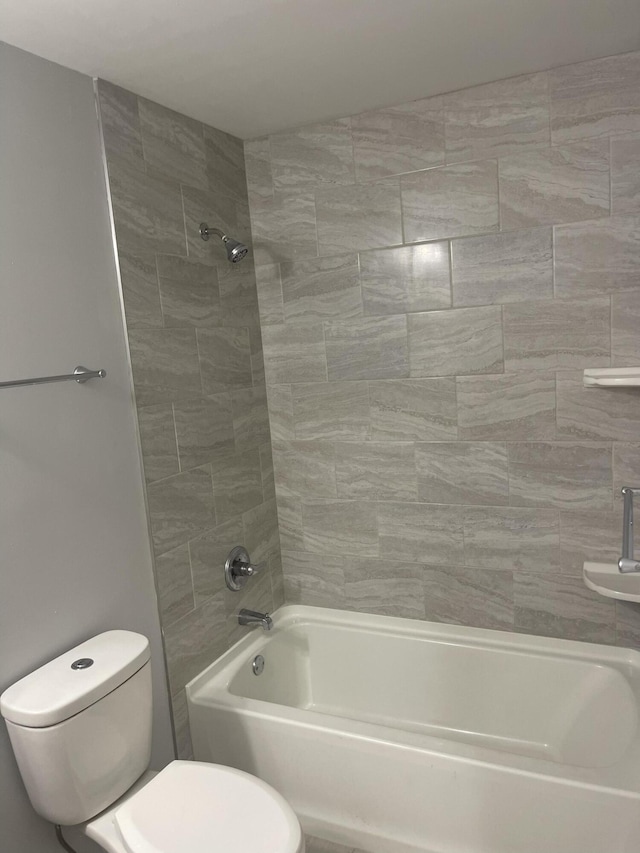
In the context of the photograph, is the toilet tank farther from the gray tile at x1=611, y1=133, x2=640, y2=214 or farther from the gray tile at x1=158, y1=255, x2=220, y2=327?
the gray tile at x1=611, y1=133, x2=640, y2=214

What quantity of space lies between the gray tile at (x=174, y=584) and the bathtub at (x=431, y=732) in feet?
0.93

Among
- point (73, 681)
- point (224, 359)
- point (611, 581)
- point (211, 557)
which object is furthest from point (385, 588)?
point (73, 681)

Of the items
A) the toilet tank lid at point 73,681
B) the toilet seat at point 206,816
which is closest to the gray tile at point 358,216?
the toilet tank lid at point 73,681

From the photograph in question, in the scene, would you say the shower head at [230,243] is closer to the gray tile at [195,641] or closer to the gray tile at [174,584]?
the gray tile at [174,584]

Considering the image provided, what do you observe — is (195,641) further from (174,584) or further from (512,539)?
(512,539)

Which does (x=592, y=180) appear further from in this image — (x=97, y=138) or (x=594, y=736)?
(x=594, y=736)

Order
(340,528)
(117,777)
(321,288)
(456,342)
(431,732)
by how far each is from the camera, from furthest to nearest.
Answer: (340,528)
(321,288)
(431,732)
(456,342)
(117,777)

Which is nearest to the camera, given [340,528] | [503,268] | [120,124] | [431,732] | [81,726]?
[81,726]

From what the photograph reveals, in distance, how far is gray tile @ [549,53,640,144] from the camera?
78.3 inches

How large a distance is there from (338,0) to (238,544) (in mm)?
1819

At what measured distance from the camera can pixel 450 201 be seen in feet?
7.46

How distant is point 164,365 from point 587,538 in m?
1.60

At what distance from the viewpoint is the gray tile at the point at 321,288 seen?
2.49m

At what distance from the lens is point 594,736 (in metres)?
2.07
